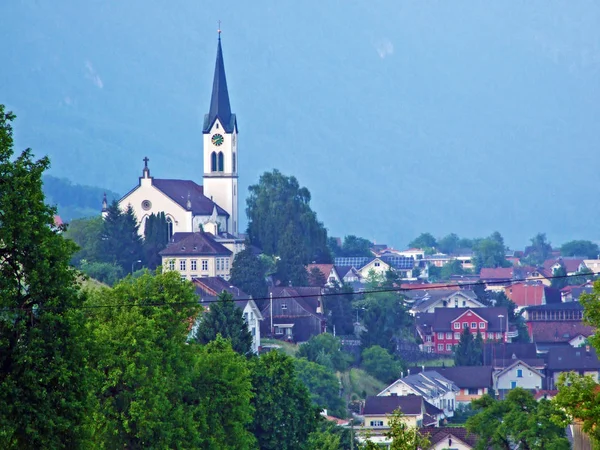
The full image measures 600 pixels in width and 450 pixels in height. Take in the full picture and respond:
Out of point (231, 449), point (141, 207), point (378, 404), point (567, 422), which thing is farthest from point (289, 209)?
point (567, 422)

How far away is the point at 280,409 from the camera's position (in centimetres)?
6266

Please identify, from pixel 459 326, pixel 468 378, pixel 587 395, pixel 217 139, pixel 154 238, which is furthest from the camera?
pixel 217 139

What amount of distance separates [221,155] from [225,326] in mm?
69814

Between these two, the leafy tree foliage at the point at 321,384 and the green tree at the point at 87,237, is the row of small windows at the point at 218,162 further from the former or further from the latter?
the leafy tree foliage at the point at 321,384

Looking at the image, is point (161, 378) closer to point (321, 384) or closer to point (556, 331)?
point (321, 384)

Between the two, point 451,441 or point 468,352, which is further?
point 468,352

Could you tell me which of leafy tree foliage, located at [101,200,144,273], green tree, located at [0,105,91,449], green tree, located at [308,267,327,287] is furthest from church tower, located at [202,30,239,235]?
green tree, located at [0,105,91,449]

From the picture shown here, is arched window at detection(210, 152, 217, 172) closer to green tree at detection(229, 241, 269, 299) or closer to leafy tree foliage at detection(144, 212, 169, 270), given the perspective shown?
leafy tree foliage at detection(144, 212, 169, 270)

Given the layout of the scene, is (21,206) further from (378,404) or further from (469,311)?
(469,311)

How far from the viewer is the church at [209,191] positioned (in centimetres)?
14212

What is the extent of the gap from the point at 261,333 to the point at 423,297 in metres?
58.0

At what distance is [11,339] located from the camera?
3381cm

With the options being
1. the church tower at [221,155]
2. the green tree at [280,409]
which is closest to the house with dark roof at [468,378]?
the church tower at [221,155]

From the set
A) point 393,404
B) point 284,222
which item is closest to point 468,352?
point 284,222
